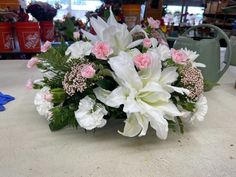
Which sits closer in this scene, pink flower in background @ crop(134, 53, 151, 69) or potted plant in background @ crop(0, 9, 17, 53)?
pink flower in background @ crop(134, 53, 151, 69)

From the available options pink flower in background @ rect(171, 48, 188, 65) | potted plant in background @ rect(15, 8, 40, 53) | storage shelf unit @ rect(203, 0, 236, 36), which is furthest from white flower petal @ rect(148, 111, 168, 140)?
storage shelf unit @ rect(203, 0, 236, 36)

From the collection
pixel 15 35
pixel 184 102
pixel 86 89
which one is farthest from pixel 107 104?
pixel 15 35

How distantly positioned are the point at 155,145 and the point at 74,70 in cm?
22

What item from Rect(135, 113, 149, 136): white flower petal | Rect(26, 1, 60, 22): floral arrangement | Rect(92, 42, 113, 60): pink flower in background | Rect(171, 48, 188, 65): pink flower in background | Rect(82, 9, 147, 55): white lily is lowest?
Rect(135, 113, 149, 136): white flower petal

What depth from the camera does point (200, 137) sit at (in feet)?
1.65

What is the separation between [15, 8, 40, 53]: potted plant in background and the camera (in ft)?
3.95

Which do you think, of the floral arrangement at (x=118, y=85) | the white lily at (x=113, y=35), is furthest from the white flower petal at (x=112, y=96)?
the white lily at (x=113, y=35)

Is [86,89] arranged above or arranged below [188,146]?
above

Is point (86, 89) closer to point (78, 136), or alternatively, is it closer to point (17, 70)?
point (78, 136)

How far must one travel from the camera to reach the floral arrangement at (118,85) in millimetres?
418

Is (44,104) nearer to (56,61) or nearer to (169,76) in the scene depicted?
(56,61)

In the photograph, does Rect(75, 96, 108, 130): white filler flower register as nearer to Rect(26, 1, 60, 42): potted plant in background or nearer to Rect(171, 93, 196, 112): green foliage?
Rect(171, 93, 196, 112): green foliage

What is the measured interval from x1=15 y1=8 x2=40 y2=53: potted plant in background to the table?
0.76 meters

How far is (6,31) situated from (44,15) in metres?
0.22
